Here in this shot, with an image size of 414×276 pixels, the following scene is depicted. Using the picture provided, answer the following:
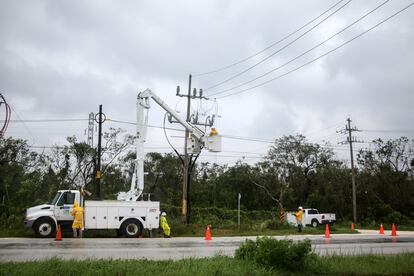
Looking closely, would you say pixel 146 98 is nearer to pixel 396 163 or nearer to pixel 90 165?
pixel 90 165

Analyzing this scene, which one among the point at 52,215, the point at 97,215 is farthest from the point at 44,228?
the point at 97,215

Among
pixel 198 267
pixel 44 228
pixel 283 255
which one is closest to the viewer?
pixel 198 267

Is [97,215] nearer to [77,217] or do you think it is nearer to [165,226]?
[77,217]

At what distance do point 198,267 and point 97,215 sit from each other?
1317 centimetres

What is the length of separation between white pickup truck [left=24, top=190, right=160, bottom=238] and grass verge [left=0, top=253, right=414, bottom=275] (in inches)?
459

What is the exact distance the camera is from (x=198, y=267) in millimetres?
10172

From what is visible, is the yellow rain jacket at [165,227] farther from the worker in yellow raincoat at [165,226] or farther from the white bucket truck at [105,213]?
the white bucket truck at [105,213]

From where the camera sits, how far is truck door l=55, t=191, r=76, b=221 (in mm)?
22359

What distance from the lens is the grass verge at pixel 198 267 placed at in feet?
30.6

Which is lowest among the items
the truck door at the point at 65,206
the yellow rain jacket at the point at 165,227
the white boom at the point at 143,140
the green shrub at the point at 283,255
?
the yellow rain jacket at the point at 165,227

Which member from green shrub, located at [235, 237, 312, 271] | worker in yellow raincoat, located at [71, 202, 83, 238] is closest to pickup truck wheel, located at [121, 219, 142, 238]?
worker in yellow raincoat, located at [71, 202, 83, 238]

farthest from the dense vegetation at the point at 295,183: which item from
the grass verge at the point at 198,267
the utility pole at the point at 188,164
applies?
the grass verge at the point at 198,267

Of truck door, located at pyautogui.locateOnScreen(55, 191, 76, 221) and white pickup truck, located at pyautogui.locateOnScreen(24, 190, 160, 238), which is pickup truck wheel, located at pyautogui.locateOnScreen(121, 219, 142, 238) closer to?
white pickup truck, located at pyautogui.locateOnScreen(24, 190, 160, 238)

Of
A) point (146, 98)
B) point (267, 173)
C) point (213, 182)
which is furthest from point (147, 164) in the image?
point (146, 98)
